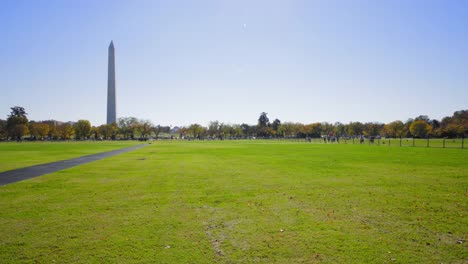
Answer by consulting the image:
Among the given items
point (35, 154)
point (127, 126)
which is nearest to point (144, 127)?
point (127, 126)

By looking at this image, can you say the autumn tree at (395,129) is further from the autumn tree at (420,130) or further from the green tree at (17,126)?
the green tree at (17,126)

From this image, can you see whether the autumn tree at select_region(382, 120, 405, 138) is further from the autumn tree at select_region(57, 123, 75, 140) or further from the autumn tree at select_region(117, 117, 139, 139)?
the autumn tree at select_region(57, 123, 75, 140)

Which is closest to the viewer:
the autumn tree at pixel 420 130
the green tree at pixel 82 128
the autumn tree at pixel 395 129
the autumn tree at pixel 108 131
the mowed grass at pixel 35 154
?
the mowed grass at pixel 35 154

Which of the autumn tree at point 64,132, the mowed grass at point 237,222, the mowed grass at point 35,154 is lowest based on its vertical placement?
the mowed grass at point 35,154

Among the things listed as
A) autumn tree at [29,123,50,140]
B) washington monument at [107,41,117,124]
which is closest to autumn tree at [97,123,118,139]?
washington monument at [107,41,117,124]

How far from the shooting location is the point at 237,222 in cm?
920

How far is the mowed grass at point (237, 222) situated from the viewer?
6.84 m

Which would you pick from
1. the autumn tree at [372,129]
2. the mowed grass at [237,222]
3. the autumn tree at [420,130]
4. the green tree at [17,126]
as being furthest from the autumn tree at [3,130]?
the autumn tree at [420,130]

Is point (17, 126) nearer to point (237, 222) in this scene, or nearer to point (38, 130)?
point (38, 130)

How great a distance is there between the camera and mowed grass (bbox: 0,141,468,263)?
6844 mm

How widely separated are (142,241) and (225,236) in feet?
6.17

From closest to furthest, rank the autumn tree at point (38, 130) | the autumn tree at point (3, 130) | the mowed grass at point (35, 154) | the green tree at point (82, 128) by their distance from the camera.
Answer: the mowed grass at point (35, 154)
the autumn tree at point (3, 130)
the autumn tree at point (38, 130)
the green tree at point (82, 128)

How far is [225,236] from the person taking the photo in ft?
26.2

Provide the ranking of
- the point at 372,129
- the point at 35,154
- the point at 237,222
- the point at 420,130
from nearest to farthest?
the point at 237,222, the point at 35,154, the point at 420,130, the point at 372,129
